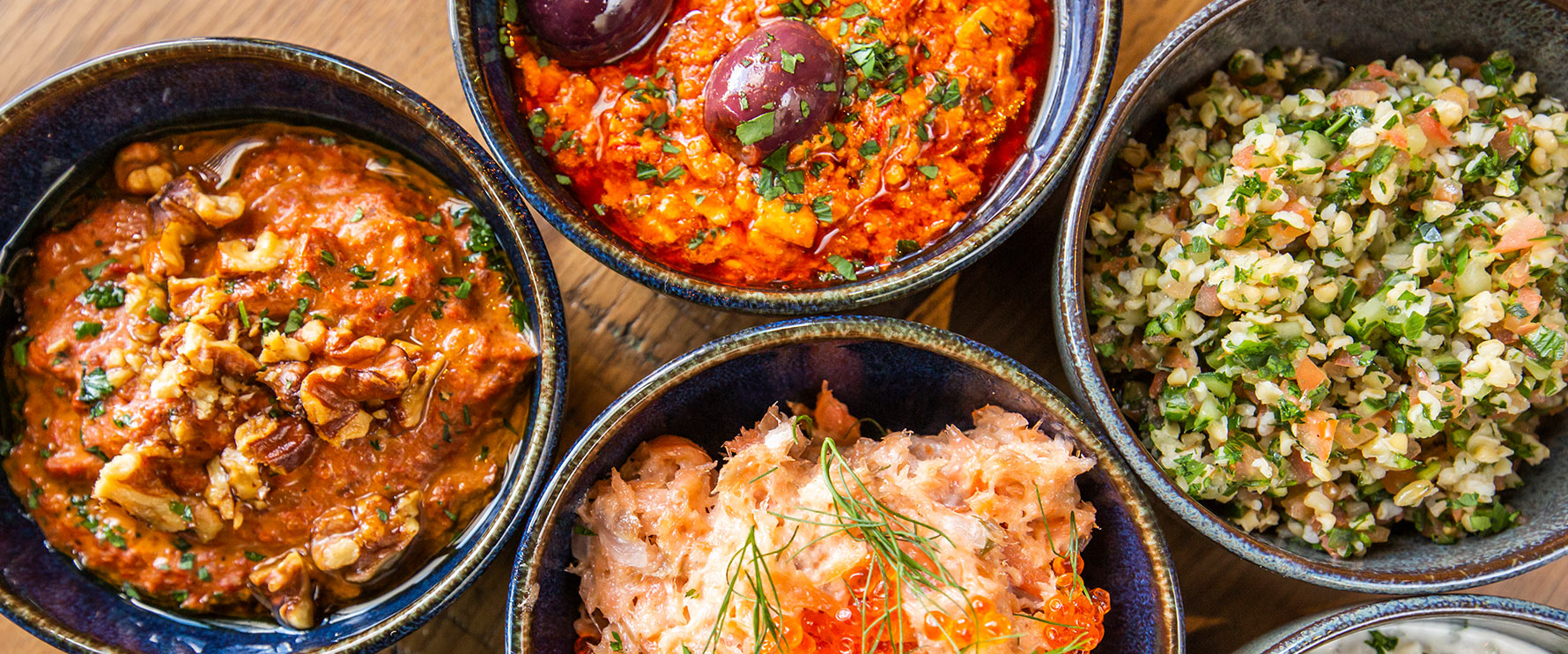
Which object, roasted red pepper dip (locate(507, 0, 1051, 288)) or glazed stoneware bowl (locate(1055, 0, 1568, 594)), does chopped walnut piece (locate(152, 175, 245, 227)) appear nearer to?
roasted red pepper dip (locate(507, 0, 1051, 288))

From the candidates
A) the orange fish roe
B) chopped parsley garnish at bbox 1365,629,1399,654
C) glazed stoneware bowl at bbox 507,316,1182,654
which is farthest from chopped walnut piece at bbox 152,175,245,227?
chopped parsley garnish at bbox 1365,629,1399,654

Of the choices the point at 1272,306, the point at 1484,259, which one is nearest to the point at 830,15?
the point at 1272,306

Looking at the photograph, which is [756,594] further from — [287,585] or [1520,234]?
[1520,234]

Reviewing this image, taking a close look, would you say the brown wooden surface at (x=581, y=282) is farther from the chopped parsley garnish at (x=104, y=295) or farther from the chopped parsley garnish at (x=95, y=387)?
the chopped parsley garnish at (x=95, y=387)

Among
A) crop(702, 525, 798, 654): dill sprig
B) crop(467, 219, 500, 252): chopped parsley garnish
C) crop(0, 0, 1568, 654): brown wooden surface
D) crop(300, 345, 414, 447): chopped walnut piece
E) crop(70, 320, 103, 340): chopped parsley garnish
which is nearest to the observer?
crop(702, 525, 798, 654): dill sprig

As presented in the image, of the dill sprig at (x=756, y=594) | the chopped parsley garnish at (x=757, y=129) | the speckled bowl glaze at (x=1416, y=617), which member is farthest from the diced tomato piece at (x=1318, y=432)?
the chopped parsley garnish at (x=757, y=129)

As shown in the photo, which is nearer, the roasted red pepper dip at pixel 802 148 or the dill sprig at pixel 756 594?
the dill sprig at pixel 756 594

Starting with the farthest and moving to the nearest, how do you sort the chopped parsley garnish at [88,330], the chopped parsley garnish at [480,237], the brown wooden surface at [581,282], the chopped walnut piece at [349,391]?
the brown wooden surface at [581,282]
the chopped parsley garnish at [480,237]
the chopped parsley garnish at [88,330]
the chopped walnut piece at [349,391]

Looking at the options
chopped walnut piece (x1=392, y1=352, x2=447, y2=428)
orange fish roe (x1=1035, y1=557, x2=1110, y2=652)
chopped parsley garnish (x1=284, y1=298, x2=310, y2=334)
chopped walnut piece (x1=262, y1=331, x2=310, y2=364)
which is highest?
chopped parsley garnish (x1=284, y1=298, x2=310, y2=334)
